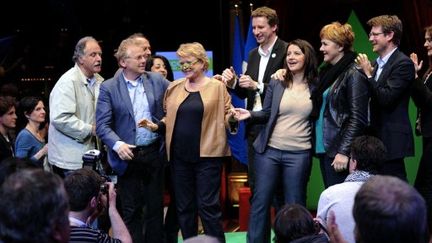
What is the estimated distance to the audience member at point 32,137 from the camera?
5.57m

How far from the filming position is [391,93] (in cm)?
471

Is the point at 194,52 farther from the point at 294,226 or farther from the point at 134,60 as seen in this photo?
the point at 294,226

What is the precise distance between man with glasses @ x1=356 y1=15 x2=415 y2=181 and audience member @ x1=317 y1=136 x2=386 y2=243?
0.79m

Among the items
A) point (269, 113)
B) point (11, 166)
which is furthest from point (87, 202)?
point (269, 113)

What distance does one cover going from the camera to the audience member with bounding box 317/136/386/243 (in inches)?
143

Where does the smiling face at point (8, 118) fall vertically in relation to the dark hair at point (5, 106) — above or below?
below

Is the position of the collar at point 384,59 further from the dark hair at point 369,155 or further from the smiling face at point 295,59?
the dark hair at point 369,155

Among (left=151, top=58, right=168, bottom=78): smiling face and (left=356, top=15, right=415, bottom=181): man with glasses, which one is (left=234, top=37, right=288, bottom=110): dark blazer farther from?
(left=151, top=58, right=168, bottom=78): smiling face

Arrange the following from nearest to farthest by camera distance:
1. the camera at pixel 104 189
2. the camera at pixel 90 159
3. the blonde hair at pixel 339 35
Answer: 1. the camera at pixel 104 189
2. the camera at pixel 90 159
3. the blonde hair at pixel 339 35

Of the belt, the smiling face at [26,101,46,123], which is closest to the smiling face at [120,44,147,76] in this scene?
the belt

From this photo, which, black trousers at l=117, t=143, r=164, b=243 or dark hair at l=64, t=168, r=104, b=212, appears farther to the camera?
black trousers at l=117, t=143, r=164, b=243

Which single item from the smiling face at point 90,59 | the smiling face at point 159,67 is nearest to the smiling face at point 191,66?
the smiling face at point 90,59

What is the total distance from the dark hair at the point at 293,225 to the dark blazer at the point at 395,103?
1553 millimetres

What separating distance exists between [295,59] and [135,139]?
3.80 feet
